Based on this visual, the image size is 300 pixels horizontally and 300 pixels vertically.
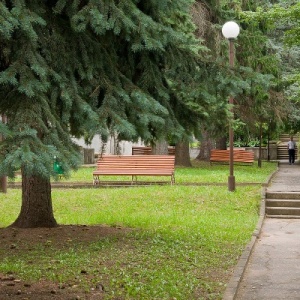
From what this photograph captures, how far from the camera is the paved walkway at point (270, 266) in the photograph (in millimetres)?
9133

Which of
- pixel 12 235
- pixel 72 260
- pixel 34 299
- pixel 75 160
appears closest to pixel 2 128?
pixel 75 160

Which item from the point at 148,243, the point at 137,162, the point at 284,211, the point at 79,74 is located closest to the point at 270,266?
the point at 148,243

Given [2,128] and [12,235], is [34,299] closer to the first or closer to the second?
[2,128]

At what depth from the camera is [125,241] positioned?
1190 cm

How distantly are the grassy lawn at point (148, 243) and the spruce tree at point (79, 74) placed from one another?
134 cm

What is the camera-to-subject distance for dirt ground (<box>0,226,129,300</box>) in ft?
25.9

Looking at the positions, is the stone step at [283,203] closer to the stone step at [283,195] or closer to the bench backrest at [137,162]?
the stone step at [283,195]

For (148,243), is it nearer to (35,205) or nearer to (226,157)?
(35,205)

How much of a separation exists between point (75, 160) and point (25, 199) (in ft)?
13.5

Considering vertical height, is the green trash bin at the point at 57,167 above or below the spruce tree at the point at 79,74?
below

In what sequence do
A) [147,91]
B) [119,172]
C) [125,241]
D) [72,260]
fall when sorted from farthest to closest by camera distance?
[119,172] < [125,241] < [147,91] < [72,260]

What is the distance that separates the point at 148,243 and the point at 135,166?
1099 centimetres

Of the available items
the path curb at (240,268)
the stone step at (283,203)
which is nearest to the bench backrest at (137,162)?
the stone step at (283,203)

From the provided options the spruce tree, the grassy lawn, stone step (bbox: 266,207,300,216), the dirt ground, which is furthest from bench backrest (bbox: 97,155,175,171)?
the spruce tree
